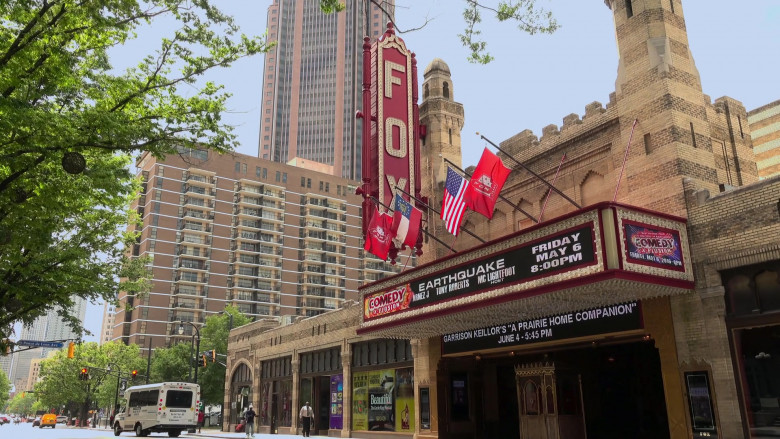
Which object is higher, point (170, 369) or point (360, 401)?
point (170, 369)

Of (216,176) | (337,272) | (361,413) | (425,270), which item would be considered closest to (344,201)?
(337,272)

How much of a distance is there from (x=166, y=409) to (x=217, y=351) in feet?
134

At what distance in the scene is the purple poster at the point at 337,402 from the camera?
31.8 metres

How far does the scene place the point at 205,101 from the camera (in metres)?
16.2

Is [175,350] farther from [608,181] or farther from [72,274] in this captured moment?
[608,181]

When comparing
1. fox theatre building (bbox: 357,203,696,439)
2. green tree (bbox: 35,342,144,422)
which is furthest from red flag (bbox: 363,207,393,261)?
green tree (bbox: 35,342,144,422)

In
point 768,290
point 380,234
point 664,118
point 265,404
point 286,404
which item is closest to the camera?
point 768,290

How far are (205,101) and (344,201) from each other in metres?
116

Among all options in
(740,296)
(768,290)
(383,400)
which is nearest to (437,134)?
(383,400)

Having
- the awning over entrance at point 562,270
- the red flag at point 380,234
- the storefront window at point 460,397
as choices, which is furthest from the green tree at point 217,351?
the awning over entrance at point 562,270

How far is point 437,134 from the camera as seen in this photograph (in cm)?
2859

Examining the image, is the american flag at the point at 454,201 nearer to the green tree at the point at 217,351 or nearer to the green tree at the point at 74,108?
the green tree at the point at 74,108

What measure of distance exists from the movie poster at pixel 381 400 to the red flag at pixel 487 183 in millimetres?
12504

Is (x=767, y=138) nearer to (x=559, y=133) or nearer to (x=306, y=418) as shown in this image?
(x=559, y=133)
